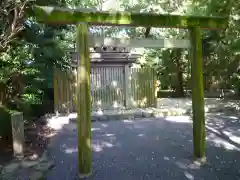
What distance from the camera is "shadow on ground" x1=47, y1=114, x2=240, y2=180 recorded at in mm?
4031

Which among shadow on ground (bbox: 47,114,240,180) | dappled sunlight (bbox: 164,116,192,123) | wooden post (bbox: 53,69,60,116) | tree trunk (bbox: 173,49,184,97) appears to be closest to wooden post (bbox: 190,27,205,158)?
shadow on ground (bbox: 47,114,240,180)

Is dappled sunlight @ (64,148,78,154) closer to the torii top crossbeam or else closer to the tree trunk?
the torii top crossbeam

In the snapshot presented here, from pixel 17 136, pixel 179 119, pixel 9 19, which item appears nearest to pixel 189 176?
Result: pixel 17 136

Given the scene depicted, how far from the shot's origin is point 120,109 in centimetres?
1095

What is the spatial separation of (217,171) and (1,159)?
3977 millimetres

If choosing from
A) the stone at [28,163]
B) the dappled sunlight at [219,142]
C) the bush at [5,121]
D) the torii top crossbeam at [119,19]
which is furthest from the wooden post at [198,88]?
the bush at [5,121]

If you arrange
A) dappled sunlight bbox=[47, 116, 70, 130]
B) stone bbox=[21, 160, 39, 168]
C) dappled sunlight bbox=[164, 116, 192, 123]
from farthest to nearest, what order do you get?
dappled sunlight bbox=[164, 116, 192, 123], dappled sunlight bbox=[47, 116, 70, 130], stone bbox=[21, 160, 39, 168]

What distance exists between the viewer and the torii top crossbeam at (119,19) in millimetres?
3725

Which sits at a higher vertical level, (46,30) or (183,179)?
(46,30)

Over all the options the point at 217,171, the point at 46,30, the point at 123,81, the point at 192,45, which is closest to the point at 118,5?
the point at 123,81

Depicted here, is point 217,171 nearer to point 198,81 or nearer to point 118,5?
point 198,81

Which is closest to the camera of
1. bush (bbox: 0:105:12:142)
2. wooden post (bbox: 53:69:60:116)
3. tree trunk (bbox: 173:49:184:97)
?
bush (bbox: 0:105:12:142)

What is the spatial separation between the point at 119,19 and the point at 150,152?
2.86 metres

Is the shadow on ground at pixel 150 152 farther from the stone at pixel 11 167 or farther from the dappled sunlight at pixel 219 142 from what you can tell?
the stone at pixel 11 167
